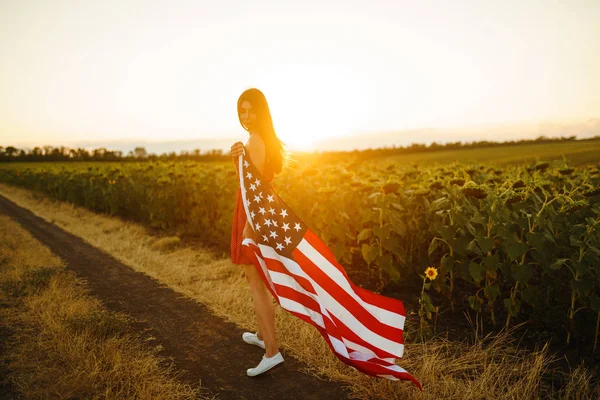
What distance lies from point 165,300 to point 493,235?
4241 mm

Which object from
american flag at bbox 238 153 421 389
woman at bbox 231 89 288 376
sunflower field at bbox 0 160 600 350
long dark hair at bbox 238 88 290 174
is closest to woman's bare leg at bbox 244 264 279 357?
woman at bbox 231 89 288 376

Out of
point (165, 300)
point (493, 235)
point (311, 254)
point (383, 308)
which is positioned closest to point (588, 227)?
point (493, 235)

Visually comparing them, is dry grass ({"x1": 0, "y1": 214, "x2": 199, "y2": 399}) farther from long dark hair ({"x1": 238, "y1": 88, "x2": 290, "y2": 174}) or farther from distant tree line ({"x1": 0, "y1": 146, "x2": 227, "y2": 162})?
distant tree line ({"x1": 0, "y1": 146, "x2": 227, "y2": 162})

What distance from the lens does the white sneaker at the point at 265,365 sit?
3.66 m

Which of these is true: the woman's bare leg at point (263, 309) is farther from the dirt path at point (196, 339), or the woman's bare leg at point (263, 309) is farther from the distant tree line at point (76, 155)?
the distant tree line at point (76, 155)

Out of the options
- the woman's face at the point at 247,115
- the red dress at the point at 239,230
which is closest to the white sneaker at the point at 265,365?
the red dress at the point at 239,230

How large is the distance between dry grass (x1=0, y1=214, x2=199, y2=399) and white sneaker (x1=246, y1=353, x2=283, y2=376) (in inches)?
20.3

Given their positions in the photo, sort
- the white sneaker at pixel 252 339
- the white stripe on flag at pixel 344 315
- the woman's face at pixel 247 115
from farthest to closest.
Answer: the white sneaker at pixel 252 339, the woman's face at pixel 247 115, the white stripe on flag at pixel 344 315

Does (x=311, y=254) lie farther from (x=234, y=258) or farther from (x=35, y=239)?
(x=35, y=239)

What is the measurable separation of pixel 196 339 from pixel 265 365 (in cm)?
111

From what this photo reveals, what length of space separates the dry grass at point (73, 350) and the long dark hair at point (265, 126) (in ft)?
6.71

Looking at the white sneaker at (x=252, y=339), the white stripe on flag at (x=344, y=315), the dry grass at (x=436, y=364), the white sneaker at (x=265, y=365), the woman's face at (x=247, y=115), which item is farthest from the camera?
the white sneaker at (x=252, y=339)

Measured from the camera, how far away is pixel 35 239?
32.3 feet

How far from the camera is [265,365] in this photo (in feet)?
12.1
